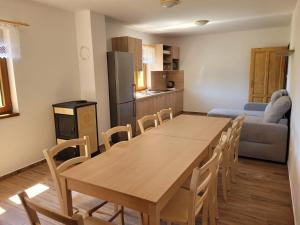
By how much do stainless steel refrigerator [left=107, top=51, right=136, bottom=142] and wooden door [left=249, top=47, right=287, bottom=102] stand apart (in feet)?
10.8

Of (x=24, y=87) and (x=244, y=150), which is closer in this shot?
(x=24, y=87)

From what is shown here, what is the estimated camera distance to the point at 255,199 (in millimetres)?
2473

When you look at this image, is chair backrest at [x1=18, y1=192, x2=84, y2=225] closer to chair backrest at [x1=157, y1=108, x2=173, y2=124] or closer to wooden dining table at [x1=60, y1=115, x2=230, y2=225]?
wooden dining table at [x1=60, y1=115, x2=230, y2=225]

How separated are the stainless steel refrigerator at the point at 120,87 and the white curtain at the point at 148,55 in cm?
159

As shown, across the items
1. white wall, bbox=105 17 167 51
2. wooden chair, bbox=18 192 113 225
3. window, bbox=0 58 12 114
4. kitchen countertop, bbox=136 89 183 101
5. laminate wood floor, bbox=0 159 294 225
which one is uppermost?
white wall, bbox=105 17 167 51

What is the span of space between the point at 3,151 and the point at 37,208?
2520 millimetres

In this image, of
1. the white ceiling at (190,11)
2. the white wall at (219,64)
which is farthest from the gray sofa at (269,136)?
the white wall at (219,64)

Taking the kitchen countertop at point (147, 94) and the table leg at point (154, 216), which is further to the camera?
the kitchen countertop at point (147, 94)

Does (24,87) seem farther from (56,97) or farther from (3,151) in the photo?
(3,151)

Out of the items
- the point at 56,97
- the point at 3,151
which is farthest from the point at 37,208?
the point at 56,97

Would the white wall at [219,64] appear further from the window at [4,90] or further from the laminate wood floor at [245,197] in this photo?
the window at [4,90]

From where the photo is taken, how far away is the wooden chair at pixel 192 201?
130 centimetres

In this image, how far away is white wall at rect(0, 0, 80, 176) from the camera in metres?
3.11

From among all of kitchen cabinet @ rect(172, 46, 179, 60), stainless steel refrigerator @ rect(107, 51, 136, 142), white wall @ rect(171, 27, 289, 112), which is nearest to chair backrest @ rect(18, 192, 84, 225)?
stainless steel refrigerator @ rect(107, 51, 136, 142)
